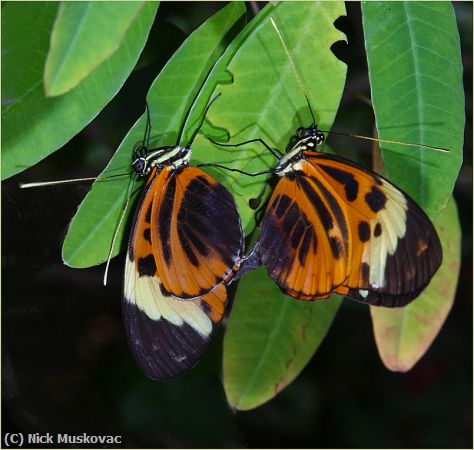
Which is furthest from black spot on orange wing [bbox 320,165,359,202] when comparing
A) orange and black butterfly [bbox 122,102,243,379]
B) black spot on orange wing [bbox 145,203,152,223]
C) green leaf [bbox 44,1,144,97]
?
green leaf [bbox 44,1,144,97]

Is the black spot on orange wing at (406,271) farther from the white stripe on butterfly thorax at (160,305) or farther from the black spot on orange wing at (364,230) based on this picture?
the white stripe on butterfly thorax at (160,305)

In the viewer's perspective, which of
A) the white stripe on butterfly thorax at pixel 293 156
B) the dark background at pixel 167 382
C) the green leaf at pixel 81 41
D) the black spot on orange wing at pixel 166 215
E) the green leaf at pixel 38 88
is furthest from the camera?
the dark background at pixel 167 382

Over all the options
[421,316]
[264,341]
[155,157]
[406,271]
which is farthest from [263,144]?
[421,316]

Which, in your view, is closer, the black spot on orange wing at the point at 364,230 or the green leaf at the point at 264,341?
the black spot on orange wing at the point at 364,230

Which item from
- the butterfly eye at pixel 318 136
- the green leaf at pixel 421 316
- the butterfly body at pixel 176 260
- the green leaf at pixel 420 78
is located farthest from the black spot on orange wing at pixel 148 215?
the green leaf at pixel 421 316

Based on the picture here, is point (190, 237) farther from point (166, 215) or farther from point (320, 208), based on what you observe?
point (320, 208)

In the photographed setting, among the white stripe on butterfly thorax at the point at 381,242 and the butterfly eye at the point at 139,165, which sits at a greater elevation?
the butterfly eye at the point at 139,165
